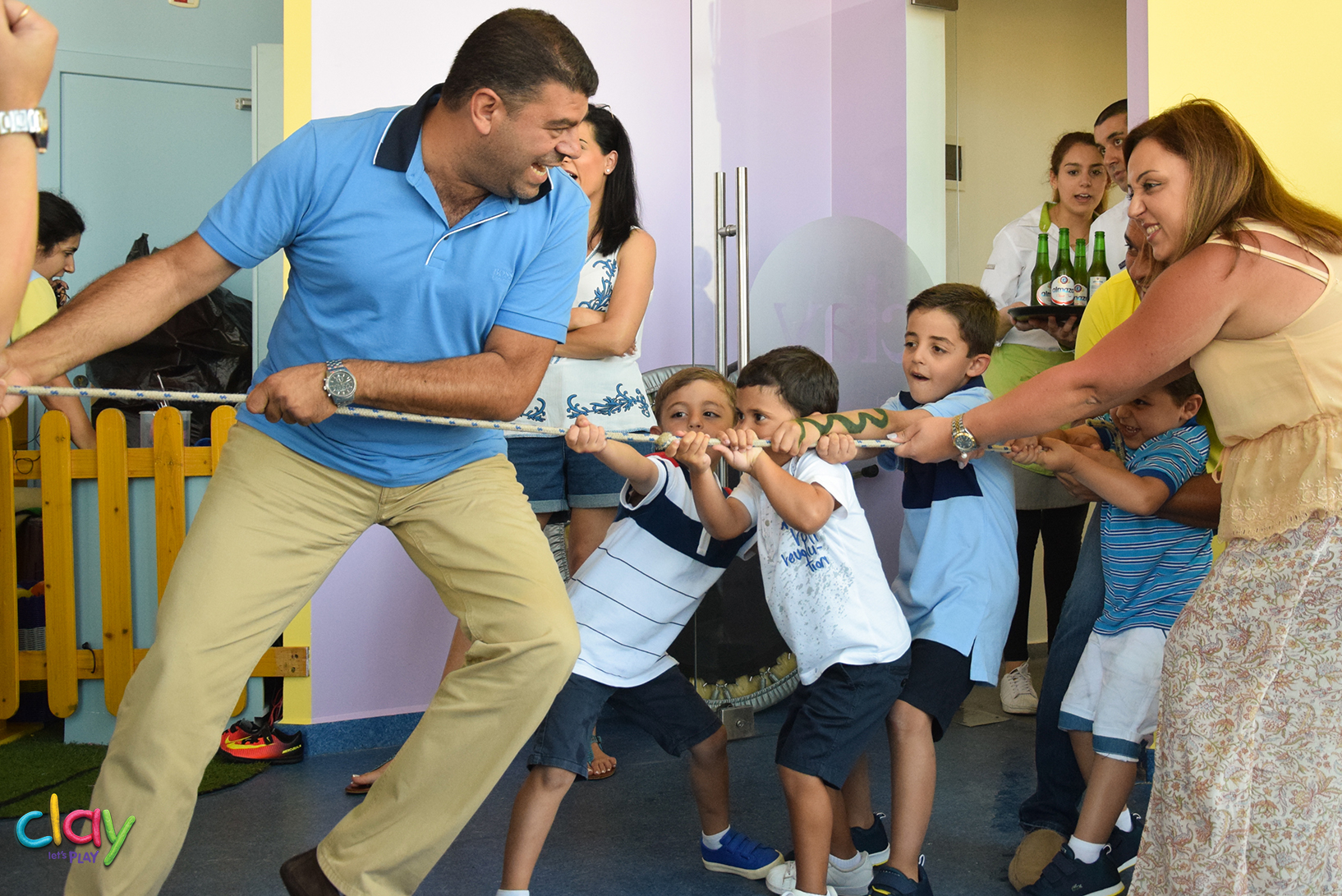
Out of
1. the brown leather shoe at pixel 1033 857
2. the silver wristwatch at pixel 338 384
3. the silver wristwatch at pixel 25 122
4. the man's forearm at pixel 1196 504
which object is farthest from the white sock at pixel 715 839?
the silver wristwatch at pixel 25 122

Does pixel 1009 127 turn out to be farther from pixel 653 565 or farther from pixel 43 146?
pixel 43 146

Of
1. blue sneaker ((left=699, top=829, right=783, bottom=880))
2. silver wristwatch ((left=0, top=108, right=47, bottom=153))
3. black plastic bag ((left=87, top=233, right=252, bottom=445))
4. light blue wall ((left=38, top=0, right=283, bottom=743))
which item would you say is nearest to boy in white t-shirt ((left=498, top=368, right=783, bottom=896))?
blue sneaker ((left=699, top=829, right=783, bottom=880))

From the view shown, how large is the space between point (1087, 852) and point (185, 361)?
3.61m

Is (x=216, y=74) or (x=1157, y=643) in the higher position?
(x=216, y=74)

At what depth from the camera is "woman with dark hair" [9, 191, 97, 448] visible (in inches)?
135

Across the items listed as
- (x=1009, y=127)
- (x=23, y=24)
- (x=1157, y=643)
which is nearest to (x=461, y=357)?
(x=23, y=24)

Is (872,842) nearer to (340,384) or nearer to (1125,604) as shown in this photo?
(1125,604)

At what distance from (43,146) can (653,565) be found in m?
1.31

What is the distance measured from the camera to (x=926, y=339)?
2.49 metres

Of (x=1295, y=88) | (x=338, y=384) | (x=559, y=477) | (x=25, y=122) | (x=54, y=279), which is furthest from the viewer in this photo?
(x=54, y=279)

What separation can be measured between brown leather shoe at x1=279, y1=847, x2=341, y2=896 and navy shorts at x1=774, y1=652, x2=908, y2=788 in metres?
0.82

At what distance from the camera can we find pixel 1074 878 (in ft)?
6.88

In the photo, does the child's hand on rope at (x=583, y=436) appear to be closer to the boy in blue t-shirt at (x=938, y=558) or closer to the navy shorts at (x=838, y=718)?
the boy in blue t-shirt at (x=938, y=558)

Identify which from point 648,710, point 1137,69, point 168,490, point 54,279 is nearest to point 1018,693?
point 648,710
